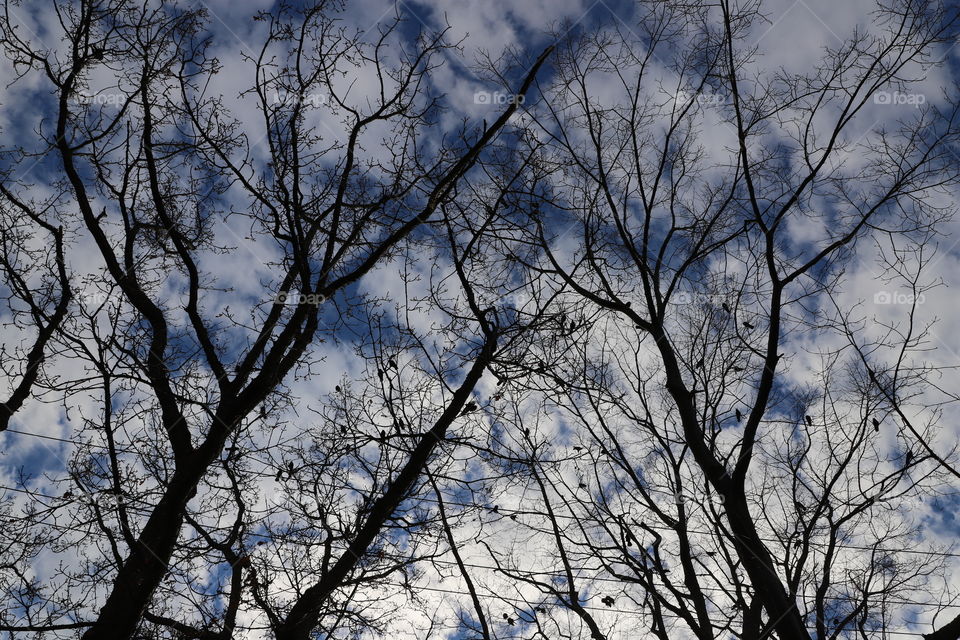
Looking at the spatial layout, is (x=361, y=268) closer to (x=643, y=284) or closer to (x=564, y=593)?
(x=643, y=284)

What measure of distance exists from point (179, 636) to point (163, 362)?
2.29 meters

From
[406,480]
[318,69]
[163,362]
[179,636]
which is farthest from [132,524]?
[318,69]

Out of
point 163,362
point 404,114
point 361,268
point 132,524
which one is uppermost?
point 404,114

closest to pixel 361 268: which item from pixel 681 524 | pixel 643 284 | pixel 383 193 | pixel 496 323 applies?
→ pixel 383 193

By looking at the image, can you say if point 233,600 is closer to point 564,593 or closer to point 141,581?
point 141,581

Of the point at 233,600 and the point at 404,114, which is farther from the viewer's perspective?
the point at 404,114

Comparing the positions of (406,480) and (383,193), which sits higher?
(383,193)

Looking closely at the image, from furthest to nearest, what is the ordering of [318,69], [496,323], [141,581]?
[496,323], [318,69], [141,581]

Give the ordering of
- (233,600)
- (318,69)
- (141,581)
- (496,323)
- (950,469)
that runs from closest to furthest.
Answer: (141,581)
(950,469)
(233,600)
(318,69)
(496,323)

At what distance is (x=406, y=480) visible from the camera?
208 inches

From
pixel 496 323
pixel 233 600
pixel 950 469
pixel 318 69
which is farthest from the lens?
pixel 496 323

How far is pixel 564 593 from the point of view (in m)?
5.29

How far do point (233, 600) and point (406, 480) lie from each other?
1833 millimetres

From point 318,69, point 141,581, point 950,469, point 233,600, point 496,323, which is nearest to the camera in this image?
point 141,581
